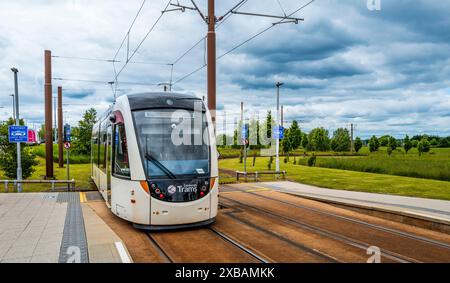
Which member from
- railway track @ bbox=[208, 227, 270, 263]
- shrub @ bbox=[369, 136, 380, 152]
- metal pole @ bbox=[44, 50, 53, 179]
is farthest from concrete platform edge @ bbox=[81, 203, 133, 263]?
shrub @ bbox=[369, 136, 380, 152]

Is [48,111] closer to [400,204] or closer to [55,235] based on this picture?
[55,235]

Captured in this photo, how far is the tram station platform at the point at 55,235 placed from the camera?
7.05 metres

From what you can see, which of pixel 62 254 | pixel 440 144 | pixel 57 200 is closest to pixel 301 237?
pixel 62 254

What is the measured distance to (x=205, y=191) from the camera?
972 centimetres

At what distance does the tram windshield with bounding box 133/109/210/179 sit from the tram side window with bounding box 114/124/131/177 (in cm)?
60

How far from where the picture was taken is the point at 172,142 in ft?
31.3

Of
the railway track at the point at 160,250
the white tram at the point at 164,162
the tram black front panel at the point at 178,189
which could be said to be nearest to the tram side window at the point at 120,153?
the white tram at the point at 164,162

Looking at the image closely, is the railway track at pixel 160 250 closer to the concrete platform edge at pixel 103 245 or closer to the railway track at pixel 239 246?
the concrete platform edge at pixel 103 245

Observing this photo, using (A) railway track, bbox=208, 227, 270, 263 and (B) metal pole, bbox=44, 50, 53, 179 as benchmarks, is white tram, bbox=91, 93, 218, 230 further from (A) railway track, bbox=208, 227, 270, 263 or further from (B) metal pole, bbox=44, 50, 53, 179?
(B) metal pole, bbox=44, 50, 53, 179

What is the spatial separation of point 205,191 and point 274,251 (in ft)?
8.61

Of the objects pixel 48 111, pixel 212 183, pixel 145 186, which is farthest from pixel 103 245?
pixel 48 111

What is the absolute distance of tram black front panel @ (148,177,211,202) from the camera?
9.16 meters

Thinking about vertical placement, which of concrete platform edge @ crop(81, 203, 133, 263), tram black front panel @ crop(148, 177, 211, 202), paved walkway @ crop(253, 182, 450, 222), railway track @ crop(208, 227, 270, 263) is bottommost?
railway track @ crop(208, 227, 270, 263)

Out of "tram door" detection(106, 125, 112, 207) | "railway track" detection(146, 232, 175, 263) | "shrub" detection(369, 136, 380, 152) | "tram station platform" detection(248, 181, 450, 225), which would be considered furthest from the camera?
"shrub" detection(369, 136, 380, 152)
